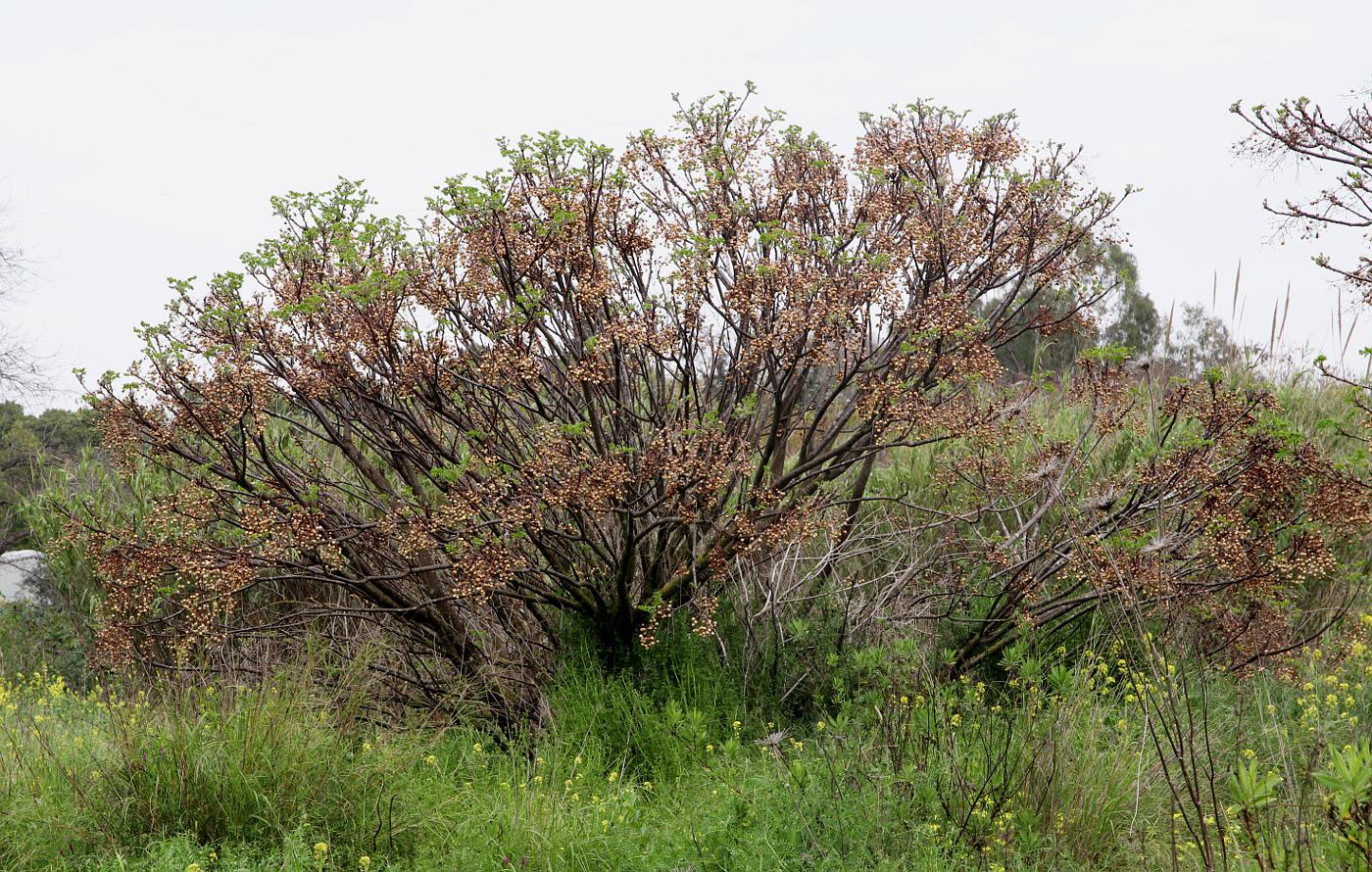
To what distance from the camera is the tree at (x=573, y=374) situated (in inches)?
199

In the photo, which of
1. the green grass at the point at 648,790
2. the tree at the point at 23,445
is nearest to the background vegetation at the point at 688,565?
the green grass at the point at 648,790

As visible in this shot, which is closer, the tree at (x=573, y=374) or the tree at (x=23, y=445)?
the tree at (x=573, y=374)

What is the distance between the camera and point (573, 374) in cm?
504

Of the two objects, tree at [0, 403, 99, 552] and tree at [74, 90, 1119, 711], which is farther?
tree at [0, 403, 99, 552]

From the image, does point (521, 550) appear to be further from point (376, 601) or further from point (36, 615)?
point (36, 615)

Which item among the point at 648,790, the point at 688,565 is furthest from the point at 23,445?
the point at 648,790

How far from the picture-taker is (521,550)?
5492 millimetres

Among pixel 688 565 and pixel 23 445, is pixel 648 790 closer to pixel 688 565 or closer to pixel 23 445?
pixel 688 565

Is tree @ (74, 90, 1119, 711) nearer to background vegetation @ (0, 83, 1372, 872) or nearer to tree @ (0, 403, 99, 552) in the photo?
background vegetation @ (0, 83, 1372, 872)

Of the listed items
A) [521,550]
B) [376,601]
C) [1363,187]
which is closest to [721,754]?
[521,550]

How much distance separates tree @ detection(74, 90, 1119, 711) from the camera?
5055 millimetres

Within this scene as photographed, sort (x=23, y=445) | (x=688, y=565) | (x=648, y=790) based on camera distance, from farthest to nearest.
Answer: (x=23, y=445)
(x=688, y=565)
(x=648, y=790)

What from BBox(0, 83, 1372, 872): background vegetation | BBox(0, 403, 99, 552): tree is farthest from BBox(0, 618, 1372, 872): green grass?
BBox(0, 403, 99, 552): tree

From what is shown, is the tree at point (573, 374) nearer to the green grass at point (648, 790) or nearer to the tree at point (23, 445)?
the green grass at point (648, 790)
